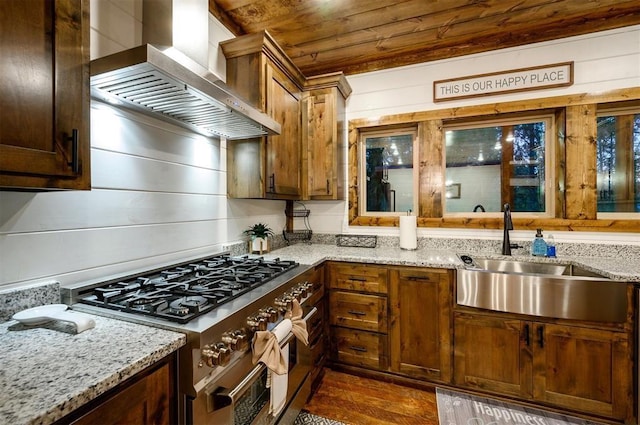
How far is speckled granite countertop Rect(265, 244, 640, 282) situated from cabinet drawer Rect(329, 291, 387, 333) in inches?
11.3

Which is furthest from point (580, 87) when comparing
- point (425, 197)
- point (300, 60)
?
point (300, 60)

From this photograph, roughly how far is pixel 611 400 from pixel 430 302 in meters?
1.08

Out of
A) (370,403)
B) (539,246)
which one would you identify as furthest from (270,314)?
(539,246)

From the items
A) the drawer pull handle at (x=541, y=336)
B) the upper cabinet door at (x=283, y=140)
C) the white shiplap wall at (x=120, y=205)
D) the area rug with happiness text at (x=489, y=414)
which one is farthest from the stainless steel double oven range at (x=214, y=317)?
the drawer pull handle at (x=541, y=336)

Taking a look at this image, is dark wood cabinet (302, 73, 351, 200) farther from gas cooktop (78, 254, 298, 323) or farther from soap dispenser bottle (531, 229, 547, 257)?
soap dispenser bottle (531, 229, 547, 257)

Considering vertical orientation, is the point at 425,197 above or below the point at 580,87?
below

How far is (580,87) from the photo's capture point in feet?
7.39

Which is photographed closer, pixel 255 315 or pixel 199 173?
pixel 255 315

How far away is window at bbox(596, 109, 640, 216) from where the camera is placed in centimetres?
222

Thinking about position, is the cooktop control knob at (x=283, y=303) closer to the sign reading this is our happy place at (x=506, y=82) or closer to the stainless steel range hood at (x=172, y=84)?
the stainless steel range hood at (x=172, y=84)

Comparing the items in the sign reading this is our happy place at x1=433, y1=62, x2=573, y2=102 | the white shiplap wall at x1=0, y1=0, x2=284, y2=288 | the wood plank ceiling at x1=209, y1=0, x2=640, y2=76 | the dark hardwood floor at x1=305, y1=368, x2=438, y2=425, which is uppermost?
the wood plank ceiling at x1=209, y1=0, x2=640, y2=76

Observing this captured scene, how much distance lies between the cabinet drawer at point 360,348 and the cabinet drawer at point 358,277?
35cm

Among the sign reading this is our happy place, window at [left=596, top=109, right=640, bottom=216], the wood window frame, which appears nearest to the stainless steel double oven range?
the wood window frame

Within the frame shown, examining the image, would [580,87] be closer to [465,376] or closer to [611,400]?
[611,400]
